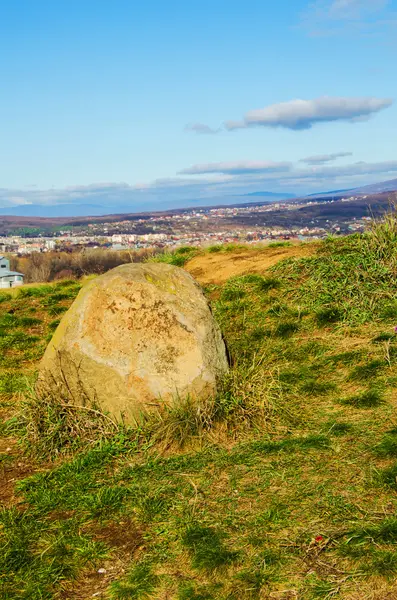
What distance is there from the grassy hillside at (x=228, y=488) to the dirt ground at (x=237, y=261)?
400 cm

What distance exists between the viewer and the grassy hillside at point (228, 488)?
3.83 m

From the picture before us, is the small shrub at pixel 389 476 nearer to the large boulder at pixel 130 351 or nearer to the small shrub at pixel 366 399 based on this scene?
the small shrub at pixel 366 399

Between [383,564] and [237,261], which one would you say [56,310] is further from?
[383,564]

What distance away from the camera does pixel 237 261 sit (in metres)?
14.0

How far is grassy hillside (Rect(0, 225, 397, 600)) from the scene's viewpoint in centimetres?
383

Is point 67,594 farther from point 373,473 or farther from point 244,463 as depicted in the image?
point 373,473

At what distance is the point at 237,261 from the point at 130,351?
26.9ft

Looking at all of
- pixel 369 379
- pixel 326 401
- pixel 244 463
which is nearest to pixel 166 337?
pixel 244 463

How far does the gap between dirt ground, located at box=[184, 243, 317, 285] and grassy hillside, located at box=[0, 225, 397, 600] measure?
4.00 m

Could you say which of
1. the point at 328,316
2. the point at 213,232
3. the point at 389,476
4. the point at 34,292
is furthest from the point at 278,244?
the point at 213,232

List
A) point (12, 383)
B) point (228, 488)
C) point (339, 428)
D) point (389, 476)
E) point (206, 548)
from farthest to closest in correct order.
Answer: point (12, 383)
point (339, 428)
point (228, 488)
point (389, 476)
point (206, 548)

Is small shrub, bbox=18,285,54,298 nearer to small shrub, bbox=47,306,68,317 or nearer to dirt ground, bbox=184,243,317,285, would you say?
small shrub, bbox=47,306,68,317

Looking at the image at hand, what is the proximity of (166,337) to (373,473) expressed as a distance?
263cm

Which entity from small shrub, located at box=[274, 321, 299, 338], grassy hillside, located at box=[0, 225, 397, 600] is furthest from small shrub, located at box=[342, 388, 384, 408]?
small shrub, located at box=[274, 321, 299, 338]
